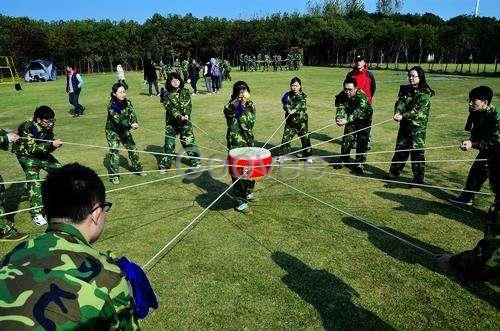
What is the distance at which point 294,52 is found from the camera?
49.3 metres

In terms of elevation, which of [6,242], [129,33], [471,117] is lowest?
[6,242]

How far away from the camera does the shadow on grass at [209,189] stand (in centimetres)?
768

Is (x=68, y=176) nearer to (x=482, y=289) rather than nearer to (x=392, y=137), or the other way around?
(x=482, y=289)

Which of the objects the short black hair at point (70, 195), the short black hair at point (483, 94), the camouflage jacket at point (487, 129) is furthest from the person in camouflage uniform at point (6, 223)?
the short black hair at point (483, 94)

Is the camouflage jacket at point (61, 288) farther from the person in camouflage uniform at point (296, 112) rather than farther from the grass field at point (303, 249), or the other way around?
the person in camouflage uniform at point (296, 112)

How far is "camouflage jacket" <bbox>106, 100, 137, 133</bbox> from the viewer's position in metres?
8.87

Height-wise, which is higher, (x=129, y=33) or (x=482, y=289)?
(x=129, y=33)

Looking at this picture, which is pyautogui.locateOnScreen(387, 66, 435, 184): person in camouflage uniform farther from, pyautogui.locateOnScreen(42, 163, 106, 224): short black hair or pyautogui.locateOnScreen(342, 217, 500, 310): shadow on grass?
pyautogui.locateOnScreen(42, 163, 106, 224): short black hair

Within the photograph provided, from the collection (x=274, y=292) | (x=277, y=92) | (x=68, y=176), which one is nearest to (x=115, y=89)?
(x=274, y=292)

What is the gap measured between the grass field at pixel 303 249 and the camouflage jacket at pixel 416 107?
1387mm

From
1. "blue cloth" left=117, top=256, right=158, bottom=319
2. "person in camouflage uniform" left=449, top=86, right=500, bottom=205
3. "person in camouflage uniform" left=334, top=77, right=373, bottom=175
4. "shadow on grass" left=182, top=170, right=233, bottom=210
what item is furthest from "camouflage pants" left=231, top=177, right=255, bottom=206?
"blue cloth" left=117, top=256, right=158, bottom=319

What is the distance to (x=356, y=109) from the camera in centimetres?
898

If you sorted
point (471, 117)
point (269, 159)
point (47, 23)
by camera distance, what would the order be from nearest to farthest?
1. point (269, 159)
2. point (471, 117)
3. point (47, 23)

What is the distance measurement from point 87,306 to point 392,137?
11815 millimetres
